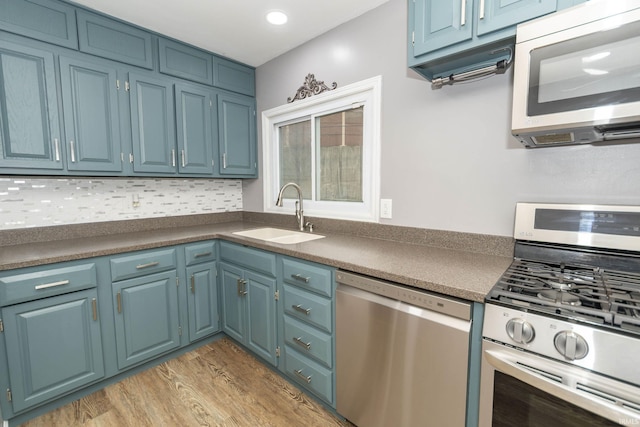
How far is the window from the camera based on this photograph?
1.98m

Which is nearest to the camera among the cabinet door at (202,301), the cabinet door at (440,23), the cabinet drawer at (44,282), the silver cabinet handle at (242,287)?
the cabinet door at (440,23)

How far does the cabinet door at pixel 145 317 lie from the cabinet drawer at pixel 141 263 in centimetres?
4

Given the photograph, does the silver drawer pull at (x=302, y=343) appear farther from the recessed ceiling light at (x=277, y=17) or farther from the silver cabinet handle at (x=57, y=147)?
the recessed ceiling light at (x=277, y=17)

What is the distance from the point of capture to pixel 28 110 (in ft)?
5.59

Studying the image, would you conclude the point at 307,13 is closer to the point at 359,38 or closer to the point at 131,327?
the point at 359,38

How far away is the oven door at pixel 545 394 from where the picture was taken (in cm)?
73

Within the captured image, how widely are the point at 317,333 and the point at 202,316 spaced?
3.66 ft

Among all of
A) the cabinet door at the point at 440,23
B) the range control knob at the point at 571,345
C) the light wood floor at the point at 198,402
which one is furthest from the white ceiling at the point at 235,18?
the light wood floor at the point at 198,402

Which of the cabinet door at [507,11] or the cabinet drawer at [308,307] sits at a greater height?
the cabinet door at [507,11]

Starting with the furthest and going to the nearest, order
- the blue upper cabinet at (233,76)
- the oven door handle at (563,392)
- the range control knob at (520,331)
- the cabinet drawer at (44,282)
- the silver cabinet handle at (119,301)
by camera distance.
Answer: the blue upper cabinet at (233,76) → the silver cabinet handle at (119,301) → the cabinet drawer at (44,282) → the range control knob at (520,331) → the oven door handle at (563,392)

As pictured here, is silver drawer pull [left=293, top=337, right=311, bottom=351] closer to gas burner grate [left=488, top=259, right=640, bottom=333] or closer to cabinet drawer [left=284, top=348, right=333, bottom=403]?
cabinet drawer [left=284, top=348, right=333, bottom=403]

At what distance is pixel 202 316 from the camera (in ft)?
7.32

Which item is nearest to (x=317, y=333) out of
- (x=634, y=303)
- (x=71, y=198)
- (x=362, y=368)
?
(x=362, y=368)

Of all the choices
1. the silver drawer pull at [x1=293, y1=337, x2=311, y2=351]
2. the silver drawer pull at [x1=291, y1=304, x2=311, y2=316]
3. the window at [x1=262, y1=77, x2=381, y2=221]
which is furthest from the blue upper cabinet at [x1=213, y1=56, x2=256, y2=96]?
the silver drawer pull at [x1=293, y1=337, x2=311, y2=351]
